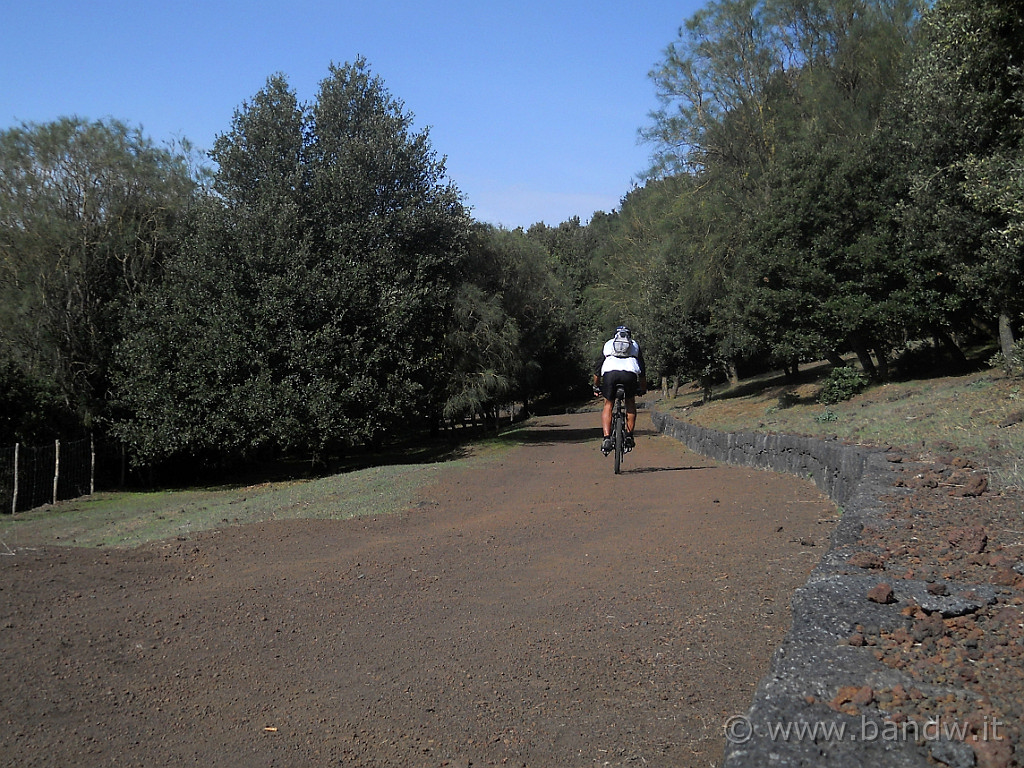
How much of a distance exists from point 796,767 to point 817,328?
23.0 meters

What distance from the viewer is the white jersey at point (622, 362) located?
40.0 ft

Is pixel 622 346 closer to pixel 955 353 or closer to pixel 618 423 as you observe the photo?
pixel 618 423

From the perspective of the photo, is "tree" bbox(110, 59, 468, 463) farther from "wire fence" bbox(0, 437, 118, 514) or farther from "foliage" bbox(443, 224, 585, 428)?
"foliage" bbox(443, 224, 585, 428)

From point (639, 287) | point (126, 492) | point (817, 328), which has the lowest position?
point (126, 492)

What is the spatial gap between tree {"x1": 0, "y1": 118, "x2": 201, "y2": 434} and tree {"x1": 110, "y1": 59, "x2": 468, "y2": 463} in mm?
1546

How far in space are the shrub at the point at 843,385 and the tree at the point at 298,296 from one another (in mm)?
11024

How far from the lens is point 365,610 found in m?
6.14

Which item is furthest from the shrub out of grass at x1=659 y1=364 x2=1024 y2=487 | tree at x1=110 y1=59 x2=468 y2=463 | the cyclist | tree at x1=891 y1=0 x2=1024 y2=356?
the cyclist

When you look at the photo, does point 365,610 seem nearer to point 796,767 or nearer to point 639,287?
point 796,767

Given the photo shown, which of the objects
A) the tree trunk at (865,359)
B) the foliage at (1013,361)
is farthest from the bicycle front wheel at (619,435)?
the tree trunk at (865,359)

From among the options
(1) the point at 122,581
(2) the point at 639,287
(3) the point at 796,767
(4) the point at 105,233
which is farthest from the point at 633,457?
(2) the point at 639,287

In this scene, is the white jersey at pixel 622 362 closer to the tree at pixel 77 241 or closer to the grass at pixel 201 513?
the grass at pixel 201 513

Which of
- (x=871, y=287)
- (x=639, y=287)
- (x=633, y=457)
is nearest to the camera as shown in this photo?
(x=633, y=457)

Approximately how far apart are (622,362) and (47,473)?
15879mm
